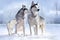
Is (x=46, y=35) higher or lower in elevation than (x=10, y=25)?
lower

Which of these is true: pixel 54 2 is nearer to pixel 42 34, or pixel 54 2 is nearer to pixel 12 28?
pixel 42 34

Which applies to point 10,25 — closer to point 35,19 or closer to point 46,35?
point 35,19

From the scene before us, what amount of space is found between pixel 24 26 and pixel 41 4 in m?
0.27

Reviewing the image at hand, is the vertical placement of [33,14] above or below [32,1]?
below

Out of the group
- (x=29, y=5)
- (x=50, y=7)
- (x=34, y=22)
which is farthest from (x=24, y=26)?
(x=50, y=7)

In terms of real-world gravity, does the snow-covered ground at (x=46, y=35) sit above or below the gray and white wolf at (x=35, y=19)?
below

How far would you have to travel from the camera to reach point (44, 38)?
1.70 meters

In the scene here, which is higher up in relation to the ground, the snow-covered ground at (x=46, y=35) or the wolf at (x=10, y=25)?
the wolf at (x=10, y=25)

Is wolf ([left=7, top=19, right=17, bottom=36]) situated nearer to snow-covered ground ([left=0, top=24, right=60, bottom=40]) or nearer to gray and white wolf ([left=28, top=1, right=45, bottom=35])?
snow-covered ground ([left=0, top=24, right=60, bottom=40])

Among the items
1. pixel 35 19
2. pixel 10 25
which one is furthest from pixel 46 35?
pixel 10 25

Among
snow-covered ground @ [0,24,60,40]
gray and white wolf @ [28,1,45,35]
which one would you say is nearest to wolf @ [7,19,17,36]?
snow-covered ground @ [0,24,60,40]

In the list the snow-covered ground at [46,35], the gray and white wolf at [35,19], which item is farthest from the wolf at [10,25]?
the gray and white wolf at [35,19]

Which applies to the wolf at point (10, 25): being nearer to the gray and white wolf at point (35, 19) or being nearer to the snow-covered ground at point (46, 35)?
the snow-covered ground at point (46, 35)

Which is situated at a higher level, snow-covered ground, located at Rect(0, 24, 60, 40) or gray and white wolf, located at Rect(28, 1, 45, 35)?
gray and white wolf, located at Rect(28, 1, 45, 35)
